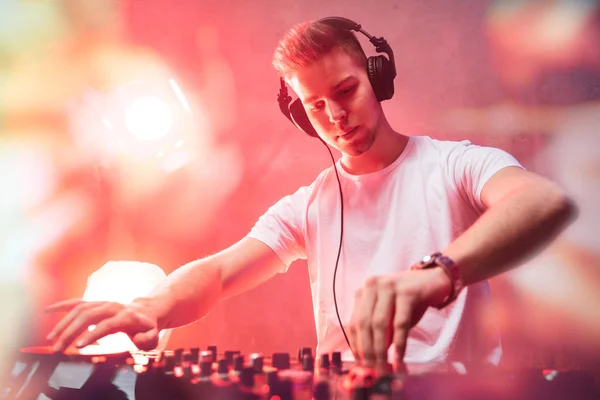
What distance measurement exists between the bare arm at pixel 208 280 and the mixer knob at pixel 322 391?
643mm

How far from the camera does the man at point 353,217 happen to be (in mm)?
1303

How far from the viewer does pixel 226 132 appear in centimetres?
246

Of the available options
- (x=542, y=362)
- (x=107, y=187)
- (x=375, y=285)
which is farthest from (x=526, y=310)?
(x=107, y=187)

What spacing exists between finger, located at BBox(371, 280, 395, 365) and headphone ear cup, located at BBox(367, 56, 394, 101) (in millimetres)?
858

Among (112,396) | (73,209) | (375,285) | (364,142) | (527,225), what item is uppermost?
(73,209)

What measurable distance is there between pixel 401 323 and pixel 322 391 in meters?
0.14

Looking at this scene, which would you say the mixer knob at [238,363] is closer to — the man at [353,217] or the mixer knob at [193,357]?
Result: the mixer knob at [193,357]

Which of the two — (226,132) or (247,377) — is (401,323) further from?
(226,132)

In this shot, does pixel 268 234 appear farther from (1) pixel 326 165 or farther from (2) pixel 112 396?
(2) pixel 112 396

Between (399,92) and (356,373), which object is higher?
(399,92)

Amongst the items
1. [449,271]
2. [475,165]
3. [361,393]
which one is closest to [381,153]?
[475,165]

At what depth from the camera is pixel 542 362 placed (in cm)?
191

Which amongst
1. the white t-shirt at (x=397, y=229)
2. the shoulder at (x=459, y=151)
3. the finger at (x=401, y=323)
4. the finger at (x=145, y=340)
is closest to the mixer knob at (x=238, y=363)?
the finger at (x=401, y=323)

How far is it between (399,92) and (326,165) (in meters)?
0.43
